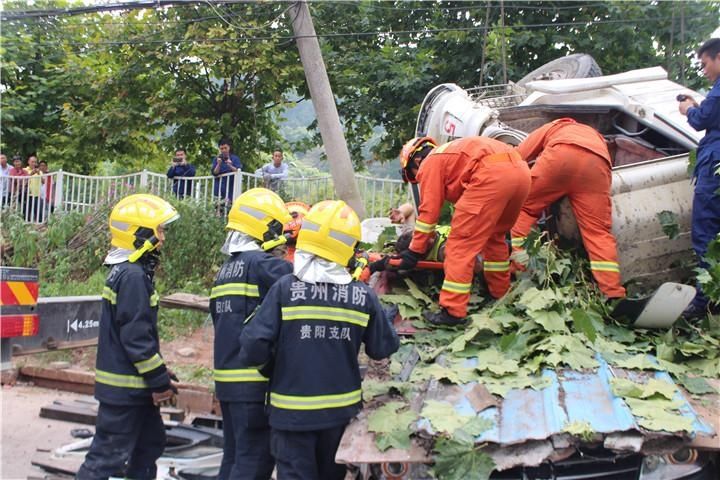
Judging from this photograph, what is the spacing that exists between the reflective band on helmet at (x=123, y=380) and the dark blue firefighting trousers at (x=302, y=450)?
102 centimetres

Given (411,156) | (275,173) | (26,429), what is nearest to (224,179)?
(275,173)

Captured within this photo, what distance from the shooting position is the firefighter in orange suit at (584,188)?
4.86 meters

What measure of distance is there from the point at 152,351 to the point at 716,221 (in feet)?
11.5

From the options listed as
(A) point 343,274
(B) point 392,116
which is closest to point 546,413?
(A) point 343,274

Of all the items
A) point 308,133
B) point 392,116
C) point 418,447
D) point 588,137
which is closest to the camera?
point 418,447

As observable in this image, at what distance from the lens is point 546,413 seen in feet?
10.7

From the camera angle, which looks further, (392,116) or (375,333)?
(392,116)

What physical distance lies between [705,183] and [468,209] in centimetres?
148

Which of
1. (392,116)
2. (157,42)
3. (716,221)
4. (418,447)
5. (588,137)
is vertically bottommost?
(418,447)

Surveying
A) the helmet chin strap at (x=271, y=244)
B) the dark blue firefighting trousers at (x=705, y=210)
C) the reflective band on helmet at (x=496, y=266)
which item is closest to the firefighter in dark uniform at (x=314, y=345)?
the helmet chin strap at (x=271, y=244)

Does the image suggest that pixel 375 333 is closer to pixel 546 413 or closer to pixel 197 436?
pixel 546 413

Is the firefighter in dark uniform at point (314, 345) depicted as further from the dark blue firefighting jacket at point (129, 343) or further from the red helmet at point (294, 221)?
the red helmet at point (294, 221)

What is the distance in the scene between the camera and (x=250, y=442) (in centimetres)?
405

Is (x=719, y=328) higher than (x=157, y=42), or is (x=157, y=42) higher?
(x=157, y=42)
